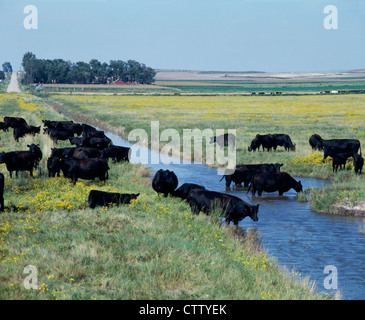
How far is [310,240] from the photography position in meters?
13.9

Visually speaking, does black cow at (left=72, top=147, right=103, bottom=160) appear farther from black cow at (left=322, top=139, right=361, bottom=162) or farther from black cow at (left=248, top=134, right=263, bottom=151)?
black cow at (left=322, top=139, right=361, bottom=162)

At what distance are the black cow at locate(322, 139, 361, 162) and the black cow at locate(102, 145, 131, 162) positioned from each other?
9.15 metres

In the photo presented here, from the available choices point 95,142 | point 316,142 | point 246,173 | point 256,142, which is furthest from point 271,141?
point 95,142

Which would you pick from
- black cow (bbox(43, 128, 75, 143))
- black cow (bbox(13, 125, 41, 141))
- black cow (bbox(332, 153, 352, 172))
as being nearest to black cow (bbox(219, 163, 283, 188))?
black cow (bbox(332, 153, 352, 172))

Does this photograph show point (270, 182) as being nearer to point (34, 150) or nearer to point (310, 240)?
point (310, 240)

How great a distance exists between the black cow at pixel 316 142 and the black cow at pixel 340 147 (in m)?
1.26

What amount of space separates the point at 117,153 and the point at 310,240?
12179mm

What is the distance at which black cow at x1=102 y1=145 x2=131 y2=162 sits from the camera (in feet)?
77.4

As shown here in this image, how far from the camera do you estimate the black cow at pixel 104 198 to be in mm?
14430

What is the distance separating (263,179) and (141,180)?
4.87 m

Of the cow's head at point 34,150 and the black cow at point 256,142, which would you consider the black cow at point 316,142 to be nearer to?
the black cow at point 256,142

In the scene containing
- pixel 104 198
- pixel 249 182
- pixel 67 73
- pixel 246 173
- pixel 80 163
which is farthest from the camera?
pixel 67 73
